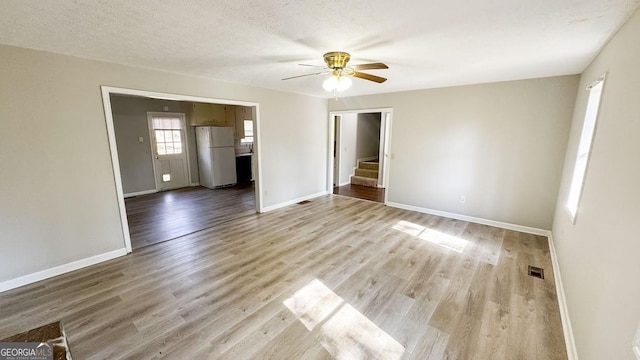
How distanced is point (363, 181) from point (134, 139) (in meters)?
6.12

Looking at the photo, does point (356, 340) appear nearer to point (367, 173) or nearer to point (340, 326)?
point (340, 326)

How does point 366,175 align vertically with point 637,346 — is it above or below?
below

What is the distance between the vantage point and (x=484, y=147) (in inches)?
161

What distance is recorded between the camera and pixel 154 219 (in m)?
4.47

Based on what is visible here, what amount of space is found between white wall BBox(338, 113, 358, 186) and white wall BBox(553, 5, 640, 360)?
5199 mm

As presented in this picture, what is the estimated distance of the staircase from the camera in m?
7.30

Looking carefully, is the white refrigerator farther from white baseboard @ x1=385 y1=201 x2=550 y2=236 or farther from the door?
white baseboard @ x1=385 y1=201 x2=550 y2=236

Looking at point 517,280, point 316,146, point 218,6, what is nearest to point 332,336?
point 517,280

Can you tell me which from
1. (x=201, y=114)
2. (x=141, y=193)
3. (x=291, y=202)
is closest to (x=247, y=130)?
(x=201, y=114)

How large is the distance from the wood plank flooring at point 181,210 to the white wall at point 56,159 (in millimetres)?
748

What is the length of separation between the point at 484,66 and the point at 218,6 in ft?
9.93

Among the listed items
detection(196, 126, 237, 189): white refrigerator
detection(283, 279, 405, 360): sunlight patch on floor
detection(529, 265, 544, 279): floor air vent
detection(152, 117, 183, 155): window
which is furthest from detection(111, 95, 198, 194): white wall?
detection(529, 265, 544, 279): floor air vent

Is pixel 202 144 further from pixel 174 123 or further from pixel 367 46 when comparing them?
pixel 367 46

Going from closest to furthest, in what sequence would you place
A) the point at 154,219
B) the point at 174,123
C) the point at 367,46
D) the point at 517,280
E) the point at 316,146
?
the point at 367,46 < the point at 517,280 < the point at 154,219 < the point at 316,146 < the point at 174,123
